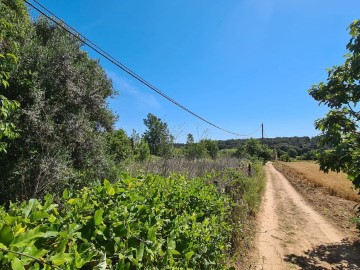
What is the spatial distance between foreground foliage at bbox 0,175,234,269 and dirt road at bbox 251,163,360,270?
4.49 metres

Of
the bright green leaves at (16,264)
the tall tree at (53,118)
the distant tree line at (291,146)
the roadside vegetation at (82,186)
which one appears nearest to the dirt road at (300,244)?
the roadside vegetation at (82,186)

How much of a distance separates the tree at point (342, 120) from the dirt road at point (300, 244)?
2198mm

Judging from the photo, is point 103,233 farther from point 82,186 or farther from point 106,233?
point 82,186

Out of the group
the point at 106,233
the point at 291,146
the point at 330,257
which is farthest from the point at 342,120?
the point at 291,146

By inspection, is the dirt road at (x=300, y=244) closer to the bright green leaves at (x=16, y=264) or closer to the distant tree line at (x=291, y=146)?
the bright green leaves at (x=16, y=264)

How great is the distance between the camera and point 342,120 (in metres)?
7.62

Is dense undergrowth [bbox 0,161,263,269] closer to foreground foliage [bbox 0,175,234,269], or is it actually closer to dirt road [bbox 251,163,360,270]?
foreground foliage [bbox 0,175,234,269]

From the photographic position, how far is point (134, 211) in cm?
225

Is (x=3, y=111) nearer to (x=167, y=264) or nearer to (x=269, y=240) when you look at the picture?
(x=167, y=264)

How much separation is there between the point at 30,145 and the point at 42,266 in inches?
358

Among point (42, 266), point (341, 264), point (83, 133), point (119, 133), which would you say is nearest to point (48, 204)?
point (42, 266)

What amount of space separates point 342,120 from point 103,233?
7.78 metres

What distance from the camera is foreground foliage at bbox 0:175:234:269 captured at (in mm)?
1138

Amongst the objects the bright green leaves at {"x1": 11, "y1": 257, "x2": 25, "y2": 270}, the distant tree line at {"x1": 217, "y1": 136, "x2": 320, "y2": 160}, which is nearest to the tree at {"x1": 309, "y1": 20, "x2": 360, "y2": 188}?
the bright green leaves at {"x1": 11, "y1": 257, "x2": 25, "y2": 270}
